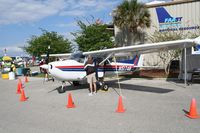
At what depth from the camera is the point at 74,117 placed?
26.1 ft

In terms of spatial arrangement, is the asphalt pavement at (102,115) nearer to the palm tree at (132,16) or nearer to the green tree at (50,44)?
the palm tree at (132,16)

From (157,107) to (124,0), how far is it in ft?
53.6

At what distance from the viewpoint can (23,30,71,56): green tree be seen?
3992 centimetres

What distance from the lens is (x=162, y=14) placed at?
2377cm

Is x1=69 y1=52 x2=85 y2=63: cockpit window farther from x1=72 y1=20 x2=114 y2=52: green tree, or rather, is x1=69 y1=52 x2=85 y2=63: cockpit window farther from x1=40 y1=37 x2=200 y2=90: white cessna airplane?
x1=72 y1=20 x2=114 y2=52: green tree

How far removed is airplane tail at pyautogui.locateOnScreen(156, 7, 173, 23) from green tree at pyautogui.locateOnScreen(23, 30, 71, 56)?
19.3 meters

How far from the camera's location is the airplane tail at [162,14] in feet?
77.3

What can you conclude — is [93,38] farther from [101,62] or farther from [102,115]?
[102,115]

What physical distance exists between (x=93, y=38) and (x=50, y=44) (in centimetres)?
1787

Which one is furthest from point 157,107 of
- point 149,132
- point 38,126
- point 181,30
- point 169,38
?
point 181,30

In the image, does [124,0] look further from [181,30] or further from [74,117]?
[74,117]

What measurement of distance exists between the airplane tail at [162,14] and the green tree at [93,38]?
5.04 meters

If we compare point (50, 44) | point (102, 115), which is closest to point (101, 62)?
point (102, 115)

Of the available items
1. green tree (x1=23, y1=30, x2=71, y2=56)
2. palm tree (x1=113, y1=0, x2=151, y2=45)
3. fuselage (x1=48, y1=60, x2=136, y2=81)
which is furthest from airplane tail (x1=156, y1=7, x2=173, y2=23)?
green tree (x1=23, y1=30, x2=71, y2=56)
